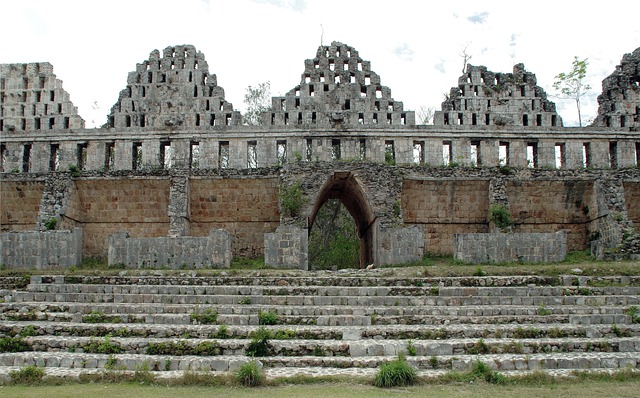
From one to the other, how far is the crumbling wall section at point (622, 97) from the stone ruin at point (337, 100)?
374 inches

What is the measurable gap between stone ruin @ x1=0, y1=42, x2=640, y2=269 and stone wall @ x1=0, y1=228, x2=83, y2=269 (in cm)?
318

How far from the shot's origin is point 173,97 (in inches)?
1091

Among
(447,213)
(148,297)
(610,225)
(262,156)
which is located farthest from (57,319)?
(610,225)

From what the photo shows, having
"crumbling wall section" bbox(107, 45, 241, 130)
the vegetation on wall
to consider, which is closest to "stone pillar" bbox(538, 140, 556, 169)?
the vegetation on wall

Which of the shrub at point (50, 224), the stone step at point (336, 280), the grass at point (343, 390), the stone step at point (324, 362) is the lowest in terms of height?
the grass at point (343, 390)

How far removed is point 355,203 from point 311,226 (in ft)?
7.69

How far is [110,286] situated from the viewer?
53.1ft

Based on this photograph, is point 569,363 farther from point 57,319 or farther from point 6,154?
point 6,154

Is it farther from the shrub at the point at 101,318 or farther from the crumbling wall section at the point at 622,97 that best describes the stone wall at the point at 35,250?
the crumbling wall section at the point at 622,97

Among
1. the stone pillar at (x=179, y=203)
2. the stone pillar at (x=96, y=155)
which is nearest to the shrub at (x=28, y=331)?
the stone pillar at (x=179, y=203)

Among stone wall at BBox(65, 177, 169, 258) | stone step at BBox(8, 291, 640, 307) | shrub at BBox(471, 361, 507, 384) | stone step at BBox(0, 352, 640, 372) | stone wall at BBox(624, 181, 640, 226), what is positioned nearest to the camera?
shrub at BBox(471, 361, 507, 384)

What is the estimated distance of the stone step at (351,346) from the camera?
11648 millimetres

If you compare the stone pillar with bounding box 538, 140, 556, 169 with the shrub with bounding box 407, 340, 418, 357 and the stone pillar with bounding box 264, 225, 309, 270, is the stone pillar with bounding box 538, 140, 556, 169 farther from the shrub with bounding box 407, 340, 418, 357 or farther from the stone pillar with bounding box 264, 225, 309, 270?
the shrub with bounding box 407, 340, 418, 357

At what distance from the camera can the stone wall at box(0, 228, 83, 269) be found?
64.1 feet
